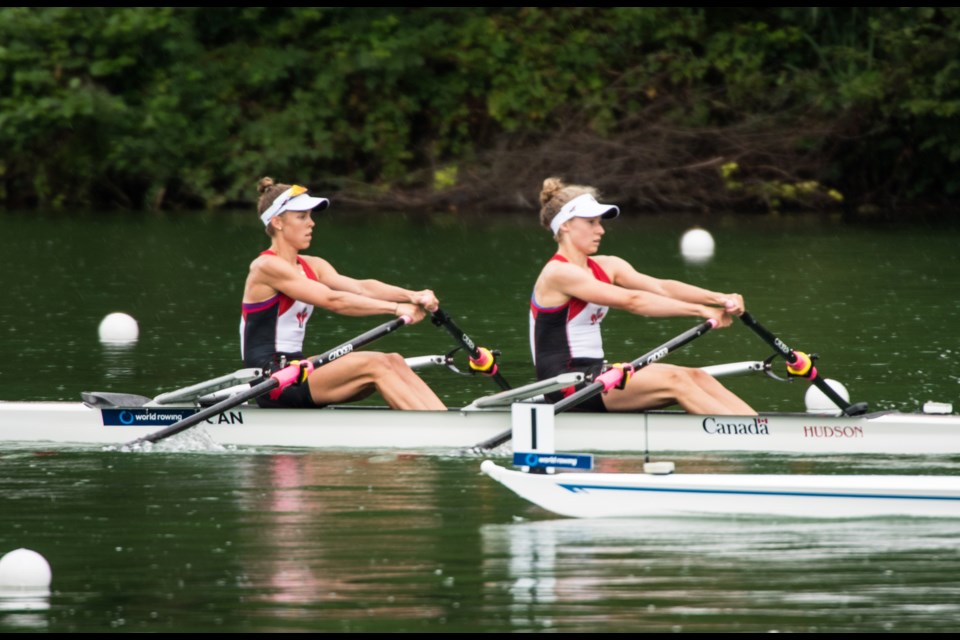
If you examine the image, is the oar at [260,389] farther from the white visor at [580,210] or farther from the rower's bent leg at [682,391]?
the rower's bent leg at [682,391]

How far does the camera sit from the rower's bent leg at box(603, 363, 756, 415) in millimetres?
8695

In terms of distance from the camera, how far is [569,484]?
24.1 feet

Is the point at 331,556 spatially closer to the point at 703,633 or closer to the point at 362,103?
the point at 703,633

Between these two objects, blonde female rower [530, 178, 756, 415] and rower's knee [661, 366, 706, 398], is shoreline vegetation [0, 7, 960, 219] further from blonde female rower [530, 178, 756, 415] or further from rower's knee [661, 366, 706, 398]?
rower's knee [661, 366, 706, 398]

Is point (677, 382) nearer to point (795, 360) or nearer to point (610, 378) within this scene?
point (610, 378)

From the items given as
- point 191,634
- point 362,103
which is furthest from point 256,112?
point 191,634

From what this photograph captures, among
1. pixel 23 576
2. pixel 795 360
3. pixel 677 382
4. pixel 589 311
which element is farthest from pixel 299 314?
pixel 23 576

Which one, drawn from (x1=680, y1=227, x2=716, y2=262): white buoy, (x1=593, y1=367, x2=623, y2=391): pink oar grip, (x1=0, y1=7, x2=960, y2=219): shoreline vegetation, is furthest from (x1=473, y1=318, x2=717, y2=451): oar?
(x1=0, y1=7, x2=960, y2=219): shoreline vegetation

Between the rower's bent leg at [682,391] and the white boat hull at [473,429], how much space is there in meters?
0.08

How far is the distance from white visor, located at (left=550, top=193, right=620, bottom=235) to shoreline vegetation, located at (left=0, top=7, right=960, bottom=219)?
59.5ft

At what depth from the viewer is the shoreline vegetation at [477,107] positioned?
27.0 metres

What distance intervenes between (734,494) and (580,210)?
192cm

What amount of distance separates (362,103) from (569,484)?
23151 millimetres

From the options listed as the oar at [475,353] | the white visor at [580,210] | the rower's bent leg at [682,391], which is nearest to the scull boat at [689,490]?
the rower's bent leg at [682,391]
